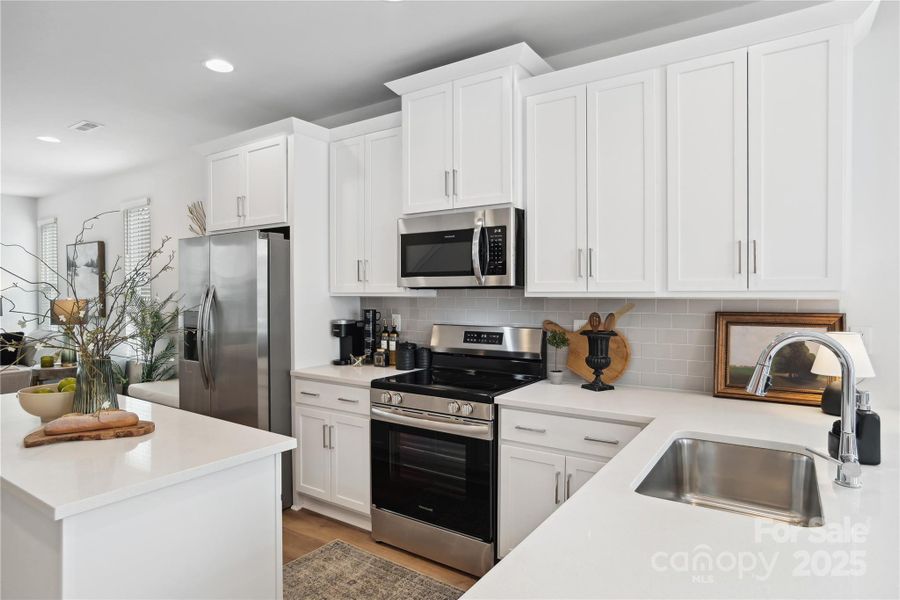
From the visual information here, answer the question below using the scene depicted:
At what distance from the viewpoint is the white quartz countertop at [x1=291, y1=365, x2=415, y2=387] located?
297 cm

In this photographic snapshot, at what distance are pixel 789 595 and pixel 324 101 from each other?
3.68 m

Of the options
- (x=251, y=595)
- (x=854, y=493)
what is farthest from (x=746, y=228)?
(x=251, y=595)

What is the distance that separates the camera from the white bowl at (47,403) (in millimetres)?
1841

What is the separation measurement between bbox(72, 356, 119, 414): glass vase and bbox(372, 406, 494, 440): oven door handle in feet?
4.31

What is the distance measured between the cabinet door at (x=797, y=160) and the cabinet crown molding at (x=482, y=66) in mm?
1008

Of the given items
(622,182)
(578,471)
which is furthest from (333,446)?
(622,182)

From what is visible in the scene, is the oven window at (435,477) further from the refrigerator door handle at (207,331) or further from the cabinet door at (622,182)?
the refrigerator door handle at (207,331)

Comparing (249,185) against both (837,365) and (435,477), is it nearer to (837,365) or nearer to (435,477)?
(435,477)

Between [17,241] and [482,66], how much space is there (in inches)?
300

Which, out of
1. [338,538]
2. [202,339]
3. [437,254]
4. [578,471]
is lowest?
Answer: [338,538]

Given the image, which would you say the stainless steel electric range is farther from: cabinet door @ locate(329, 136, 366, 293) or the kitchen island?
the kitchen island

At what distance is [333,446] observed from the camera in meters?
3.09

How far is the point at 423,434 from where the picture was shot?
2.65m

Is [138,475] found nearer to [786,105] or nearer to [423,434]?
[423,434]
